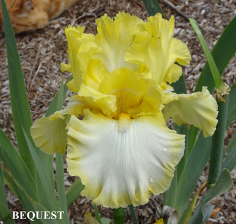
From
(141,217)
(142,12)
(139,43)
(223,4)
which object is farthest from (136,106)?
(223,4)

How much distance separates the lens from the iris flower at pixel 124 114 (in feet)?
2.08

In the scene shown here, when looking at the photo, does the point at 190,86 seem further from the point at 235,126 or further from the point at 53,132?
the point at 53,132

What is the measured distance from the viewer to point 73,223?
147 cm

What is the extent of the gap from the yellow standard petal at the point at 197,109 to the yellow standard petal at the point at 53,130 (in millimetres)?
283

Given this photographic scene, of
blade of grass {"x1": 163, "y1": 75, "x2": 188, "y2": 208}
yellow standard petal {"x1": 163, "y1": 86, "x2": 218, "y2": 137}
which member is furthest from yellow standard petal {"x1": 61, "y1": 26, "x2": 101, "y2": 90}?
blade of grass {"x1": 163, "y1": 75, "x2": 188, "y2": 208}

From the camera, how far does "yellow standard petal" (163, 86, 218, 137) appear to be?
0.76m

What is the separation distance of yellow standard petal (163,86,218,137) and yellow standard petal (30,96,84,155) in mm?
283

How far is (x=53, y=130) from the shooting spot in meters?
0.83

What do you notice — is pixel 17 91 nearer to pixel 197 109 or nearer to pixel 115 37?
pixel 115 37

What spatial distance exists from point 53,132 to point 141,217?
2.99 feet

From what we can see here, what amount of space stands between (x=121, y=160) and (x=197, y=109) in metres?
0.29

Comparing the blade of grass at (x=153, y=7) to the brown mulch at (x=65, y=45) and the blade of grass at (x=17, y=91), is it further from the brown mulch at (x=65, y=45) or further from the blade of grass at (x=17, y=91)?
the brown mulch at (x=65, y=45)

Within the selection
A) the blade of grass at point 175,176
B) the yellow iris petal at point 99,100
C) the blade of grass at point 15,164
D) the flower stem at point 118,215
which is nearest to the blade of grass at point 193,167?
the blade of grass at point 175,176

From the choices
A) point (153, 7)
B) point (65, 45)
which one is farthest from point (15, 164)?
point (65, 45)
